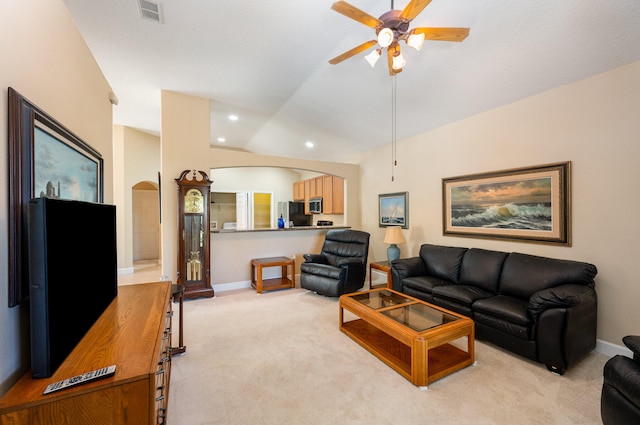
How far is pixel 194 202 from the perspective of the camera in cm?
407

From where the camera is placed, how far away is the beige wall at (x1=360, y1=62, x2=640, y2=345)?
2.36m

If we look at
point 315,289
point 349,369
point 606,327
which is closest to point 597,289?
point 606,327

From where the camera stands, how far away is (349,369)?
225 cm

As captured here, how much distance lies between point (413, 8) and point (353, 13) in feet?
Result: 1.30

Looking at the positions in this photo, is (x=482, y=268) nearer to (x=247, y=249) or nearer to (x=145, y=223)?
(x=247, y=249)

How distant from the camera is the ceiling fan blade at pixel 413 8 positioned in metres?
1.69

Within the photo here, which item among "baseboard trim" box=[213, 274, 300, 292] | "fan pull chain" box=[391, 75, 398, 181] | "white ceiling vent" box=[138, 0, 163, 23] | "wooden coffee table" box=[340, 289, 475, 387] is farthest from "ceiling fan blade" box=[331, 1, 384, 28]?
"baseboard trim" box=[213, 274, 300, 292]

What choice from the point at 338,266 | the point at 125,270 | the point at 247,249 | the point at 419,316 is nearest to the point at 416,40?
the point at 419,316

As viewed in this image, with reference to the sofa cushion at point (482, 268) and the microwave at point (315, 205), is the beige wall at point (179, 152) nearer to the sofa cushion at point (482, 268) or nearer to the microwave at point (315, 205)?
the microwave at point (315, 205)

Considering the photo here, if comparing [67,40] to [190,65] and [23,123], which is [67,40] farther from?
[190,65]

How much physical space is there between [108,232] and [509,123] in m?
4.17

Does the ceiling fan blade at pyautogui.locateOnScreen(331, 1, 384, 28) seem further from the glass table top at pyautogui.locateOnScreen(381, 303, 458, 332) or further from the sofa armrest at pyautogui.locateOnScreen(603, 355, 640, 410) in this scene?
the sofa armrest at pyautogui.locateOnScreen(603, 355, 640, 410)

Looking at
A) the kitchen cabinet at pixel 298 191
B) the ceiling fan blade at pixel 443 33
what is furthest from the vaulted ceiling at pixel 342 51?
the kitchen cabinet at pixel 298 191

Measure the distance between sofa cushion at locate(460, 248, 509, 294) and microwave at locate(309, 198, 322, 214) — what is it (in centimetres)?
401
